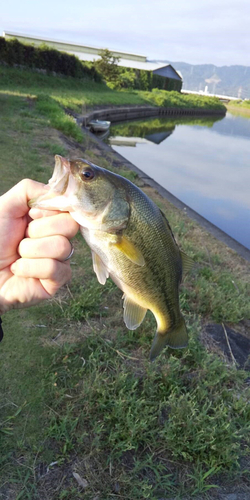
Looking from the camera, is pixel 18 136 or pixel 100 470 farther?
pixel 18 136

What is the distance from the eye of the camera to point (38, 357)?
2967 millimetres

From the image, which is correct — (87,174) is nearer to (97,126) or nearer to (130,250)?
(130,250)

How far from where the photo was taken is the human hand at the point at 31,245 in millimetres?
1686

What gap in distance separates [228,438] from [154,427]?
1.71 ft

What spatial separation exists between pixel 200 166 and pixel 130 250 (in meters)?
15.5

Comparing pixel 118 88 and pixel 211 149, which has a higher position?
pixel 118 88

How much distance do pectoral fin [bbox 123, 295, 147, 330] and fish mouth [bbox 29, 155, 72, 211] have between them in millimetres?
681

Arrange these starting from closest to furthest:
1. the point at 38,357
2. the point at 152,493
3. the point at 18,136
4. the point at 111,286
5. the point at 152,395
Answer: the point at 152,493, the point at 152,395, the point at 38,357, the point at 111,286, the point at 18,136

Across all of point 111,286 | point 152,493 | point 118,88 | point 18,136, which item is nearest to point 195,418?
point 152,493

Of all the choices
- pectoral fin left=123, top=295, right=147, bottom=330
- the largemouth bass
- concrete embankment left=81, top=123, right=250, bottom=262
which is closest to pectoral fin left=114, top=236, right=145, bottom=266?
the largemouth bass

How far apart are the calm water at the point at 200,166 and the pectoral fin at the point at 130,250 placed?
7.52 meters

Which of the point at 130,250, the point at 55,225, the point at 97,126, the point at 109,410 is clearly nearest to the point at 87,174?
the point at 55,225

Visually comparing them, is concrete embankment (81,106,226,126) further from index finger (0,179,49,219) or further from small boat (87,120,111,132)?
index finger (0,179,49,219)

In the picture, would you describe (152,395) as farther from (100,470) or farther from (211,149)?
(211,149)
